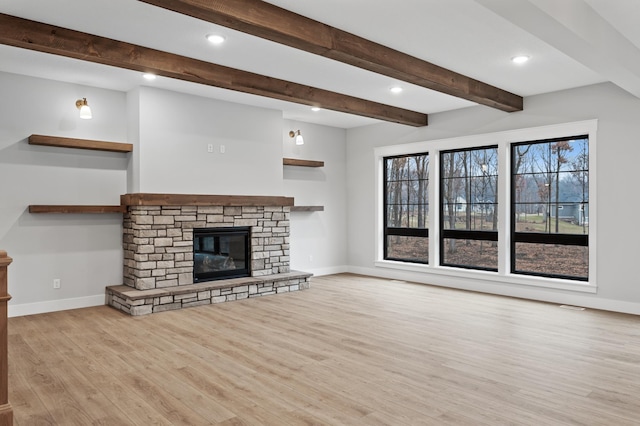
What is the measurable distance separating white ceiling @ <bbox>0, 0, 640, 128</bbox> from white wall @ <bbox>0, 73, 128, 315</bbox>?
32cm

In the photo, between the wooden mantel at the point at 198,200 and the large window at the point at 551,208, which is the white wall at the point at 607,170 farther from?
the wooden mantel at the point at 198,200

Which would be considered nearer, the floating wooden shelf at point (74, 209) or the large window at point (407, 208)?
the floating wooden shelf at point (74, 209)

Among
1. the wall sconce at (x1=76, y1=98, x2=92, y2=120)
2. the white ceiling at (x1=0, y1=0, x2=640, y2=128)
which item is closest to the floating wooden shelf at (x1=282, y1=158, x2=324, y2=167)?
the white ceiling at (x1=0, y1=0, x2=640, y2=128)

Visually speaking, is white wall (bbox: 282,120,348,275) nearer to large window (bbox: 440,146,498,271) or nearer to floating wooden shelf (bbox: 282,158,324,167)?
floating wooden shelf (bbox: 282,158,324,167)

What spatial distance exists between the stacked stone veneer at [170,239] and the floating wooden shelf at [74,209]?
0.52 feet

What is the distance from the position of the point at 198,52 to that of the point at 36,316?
3.48m

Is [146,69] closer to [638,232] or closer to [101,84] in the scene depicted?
[101,84]

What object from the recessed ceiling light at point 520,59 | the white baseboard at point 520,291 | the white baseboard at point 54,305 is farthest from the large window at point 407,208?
the white baseboard at point 54,305

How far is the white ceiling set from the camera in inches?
130

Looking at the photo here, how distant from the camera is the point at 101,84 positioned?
558 cm

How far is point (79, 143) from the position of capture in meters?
5.41

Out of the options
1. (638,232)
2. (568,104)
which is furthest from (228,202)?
(638,232)

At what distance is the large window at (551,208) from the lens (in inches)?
228

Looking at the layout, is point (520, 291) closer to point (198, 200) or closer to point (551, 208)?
point (551, 208)
